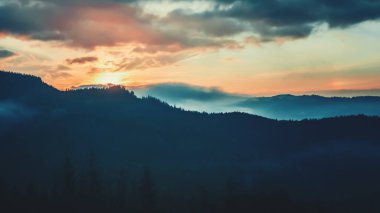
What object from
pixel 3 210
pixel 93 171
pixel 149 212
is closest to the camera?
pixel 3 210

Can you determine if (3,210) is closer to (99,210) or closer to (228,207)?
(99,210)

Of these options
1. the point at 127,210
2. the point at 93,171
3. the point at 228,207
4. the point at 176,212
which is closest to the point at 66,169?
the point at 93,171

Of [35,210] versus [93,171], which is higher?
[93,171]

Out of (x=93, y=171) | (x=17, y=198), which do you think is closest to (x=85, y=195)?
(x=93, y=171)

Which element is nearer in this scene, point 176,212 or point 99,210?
point 99,210

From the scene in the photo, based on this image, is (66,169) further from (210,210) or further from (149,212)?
(210,210)

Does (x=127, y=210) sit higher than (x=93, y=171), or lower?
lower

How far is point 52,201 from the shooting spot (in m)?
191

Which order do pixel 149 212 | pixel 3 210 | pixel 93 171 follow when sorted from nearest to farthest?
1. pixel 3 210
2. pixel 149 212
3. pixel 93 171

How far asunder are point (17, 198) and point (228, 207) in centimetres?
7960

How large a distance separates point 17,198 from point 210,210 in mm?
72665

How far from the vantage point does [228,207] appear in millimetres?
193125

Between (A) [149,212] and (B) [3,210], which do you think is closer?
(B) [3,210]

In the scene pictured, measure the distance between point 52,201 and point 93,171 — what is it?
19741 millimetres
